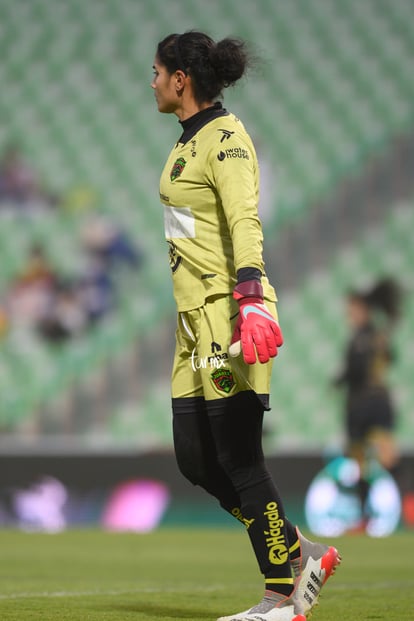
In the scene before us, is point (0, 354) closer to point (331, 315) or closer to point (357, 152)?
point (331, 315)

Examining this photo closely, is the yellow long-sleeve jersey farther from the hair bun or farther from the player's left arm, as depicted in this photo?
the hair bun

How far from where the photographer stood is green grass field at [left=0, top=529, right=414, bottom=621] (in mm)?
3732

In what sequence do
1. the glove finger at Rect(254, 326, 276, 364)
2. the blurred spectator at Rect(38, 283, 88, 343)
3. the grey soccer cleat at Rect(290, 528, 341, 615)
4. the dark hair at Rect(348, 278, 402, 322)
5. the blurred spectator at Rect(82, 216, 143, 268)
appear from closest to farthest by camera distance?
the glove finger at Rect(254, 326, 276, 364) < the grey soccer cleat at Rect(290, 528, 341, 615) < the dark hair at Rect(348, 278, 402, 322) < the blurred spectator at Rect(38, 283, 88, 343) < the blurred spectator at Rect(82, 216, 143, 268)

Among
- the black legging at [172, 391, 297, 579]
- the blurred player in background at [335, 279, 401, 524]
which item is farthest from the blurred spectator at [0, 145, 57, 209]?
the black legging at [172, 391, 297, 579]

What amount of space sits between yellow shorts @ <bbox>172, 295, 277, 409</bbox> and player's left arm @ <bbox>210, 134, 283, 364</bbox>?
70mm

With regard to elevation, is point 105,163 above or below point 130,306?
above

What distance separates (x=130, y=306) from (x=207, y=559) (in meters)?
5.09

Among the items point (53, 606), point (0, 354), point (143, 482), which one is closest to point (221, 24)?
point (0, 354)

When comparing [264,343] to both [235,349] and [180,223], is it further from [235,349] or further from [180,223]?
[180,223]

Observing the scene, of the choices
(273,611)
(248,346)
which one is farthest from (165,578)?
(248,346)

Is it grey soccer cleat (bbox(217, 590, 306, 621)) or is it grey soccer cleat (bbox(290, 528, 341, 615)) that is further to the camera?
grey soccer cleat (bbox(290, 528, 341, 615))

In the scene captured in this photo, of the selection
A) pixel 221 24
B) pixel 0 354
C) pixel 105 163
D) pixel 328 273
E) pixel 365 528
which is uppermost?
pixel 221 24

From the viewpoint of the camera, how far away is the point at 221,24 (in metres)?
13.2

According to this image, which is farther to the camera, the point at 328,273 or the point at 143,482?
the point at 328,273
